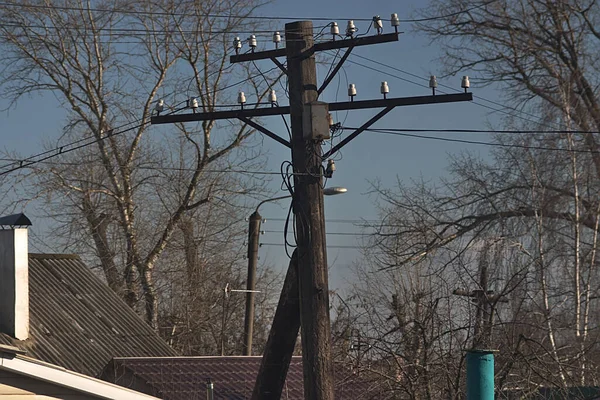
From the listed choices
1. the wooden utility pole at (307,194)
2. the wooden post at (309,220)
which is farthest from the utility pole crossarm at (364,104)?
the wooden post at (309,220)

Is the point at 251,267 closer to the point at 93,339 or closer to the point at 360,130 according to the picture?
the point at 93,339

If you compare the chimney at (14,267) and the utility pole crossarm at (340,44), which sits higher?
the utility pole crossarm at (340,44)

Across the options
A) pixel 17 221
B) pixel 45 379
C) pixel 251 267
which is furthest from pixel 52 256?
pixel 45 379

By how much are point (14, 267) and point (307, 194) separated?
22.5 ft

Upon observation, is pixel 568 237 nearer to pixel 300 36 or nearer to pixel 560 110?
pixel 560 110

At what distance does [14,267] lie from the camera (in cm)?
1688

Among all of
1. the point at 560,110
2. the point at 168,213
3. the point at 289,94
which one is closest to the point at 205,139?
the point at 168,213

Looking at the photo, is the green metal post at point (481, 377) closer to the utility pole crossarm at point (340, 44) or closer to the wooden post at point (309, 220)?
the wooden post at point (309, 220)

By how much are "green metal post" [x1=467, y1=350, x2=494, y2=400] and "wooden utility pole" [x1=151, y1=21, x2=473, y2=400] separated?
2.54m

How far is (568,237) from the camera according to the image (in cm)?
2317

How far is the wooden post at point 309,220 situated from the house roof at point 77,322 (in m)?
8.33

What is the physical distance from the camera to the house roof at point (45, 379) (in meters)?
11.8

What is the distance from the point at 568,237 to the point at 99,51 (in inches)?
674

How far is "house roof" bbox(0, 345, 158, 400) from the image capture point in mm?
11797
